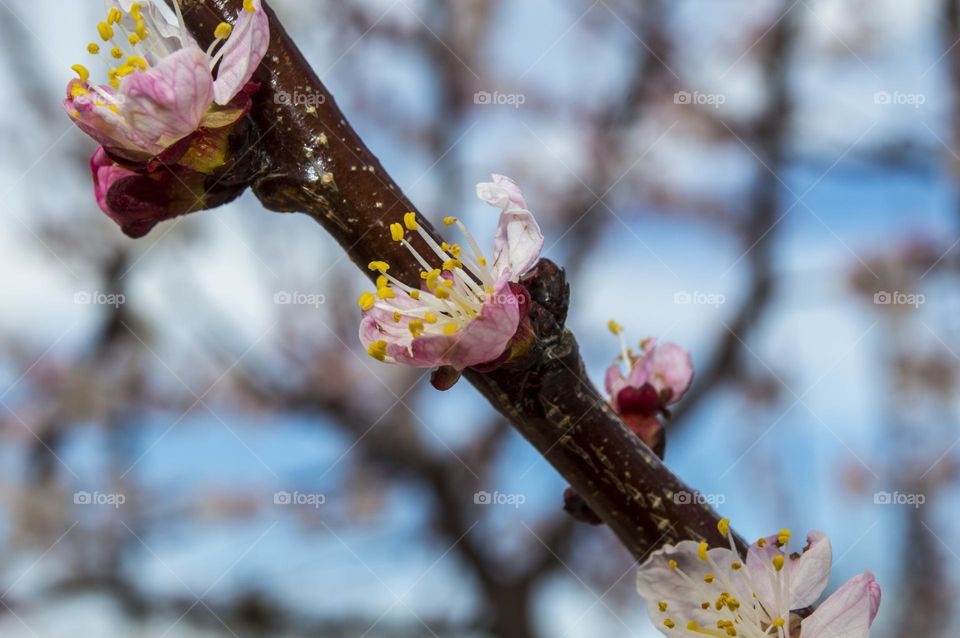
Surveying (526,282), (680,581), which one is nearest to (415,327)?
(526,282)

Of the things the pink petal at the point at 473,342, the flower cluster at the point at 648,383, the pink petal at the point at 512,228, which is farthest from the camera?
the flower cluster at the point at 648,383

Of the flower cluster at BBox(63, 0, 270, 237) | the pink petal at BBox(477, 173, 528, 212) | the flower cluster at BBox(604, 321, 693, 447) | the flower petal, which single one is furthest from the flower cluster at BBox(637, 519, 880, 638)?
the flower cluster at BBox(63, 0, 270, 237)

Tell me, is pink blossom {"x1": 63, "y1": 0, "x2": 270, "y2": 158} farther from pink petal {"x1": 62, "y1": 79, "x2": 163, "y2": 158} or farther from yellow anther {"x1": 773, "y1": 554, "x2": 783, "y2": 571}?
yellow anther {"x1": 773, "y1": 554, "x2": 783, "y2": 571}

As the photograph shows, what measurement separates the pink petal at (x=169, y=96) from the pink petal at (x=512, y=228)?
0.33 meters

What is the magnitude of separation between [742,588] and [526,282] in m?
0.45

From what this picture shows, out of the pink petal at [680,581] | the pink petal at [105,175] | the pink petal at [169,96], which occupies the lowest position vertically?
the pink petal at [105,175]

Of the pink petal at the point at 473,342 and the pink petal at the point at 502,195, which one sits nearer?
the pink petal at the point at 473,342

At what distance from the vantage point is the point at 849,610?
94 cm

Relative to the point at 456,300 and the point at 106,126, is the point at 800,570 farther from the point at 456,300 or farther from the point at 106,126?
the point at 106,126

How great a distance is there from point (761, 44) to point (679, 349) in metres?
5.92

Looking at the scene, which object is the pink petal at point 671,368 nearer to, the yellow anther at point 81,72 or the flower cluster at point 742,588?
the flower cluster at point 742,588

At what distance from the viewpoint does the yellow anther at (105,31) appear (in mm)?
1048

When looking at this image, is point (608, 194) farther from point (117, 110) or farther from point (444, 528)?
point (117, 110)

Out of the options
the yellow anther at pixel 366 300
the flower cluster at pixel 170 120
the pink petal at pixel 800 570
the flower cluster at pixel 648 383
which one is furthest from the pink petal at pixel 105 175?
the pink petal at pixel 800 570
